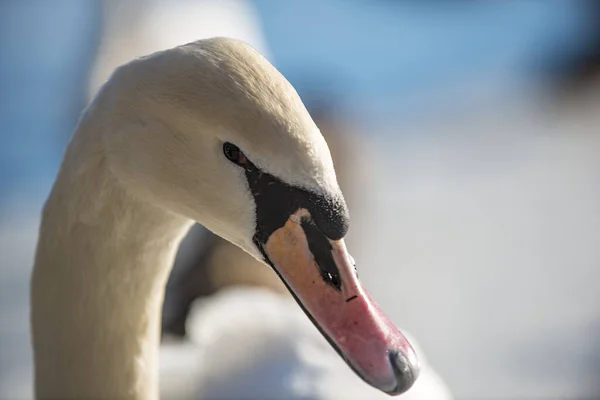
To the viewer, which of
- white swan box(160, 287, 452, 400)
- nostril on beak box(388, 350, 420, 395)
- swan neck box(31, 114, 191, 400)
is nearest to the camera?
nostril on beak box(388, 350, 420, 395)

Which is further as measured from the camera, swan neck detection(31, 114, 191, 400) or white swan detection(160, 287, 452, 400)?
white swan detection(160, 287, 452, 400)

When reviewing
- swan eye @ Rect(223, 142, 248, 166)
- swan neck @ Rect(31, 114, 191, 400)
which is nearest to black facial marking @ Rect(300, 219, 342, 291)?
swan eye @ Rect(223, 142, 248, 166)

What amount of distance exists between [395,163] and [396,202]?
2.68ft

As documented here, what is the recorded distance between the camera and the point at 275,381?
219cm

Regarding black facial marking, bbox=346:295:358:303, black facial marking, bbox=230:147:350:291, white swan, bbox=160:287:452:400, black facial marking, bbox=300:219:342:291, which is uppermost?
black facial marking, bbox=230:147:350:291

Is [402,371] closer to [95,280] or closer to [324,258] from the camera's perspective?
[324,258]

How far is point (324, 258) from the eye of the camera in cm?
131

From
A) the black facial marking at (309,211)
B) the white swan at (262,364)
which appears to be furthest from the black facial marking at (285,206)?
the white swan at (262,364)

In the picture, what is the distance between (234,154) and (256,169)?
47mm

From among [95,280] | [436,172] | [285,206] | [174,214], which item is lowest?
[436,172]

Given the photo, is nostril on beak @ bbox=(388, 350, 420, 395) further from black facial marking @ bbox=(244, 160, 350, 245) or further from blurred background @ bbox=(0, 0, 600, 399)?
blurred background @ bbox=(0, 0, 600, 399)

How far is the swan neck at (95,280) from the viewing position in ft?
4.89

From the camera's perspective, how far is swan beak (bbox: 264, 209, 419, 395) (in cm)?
127

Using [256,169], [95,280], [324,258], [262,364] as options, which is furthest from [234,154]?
[262,364]
